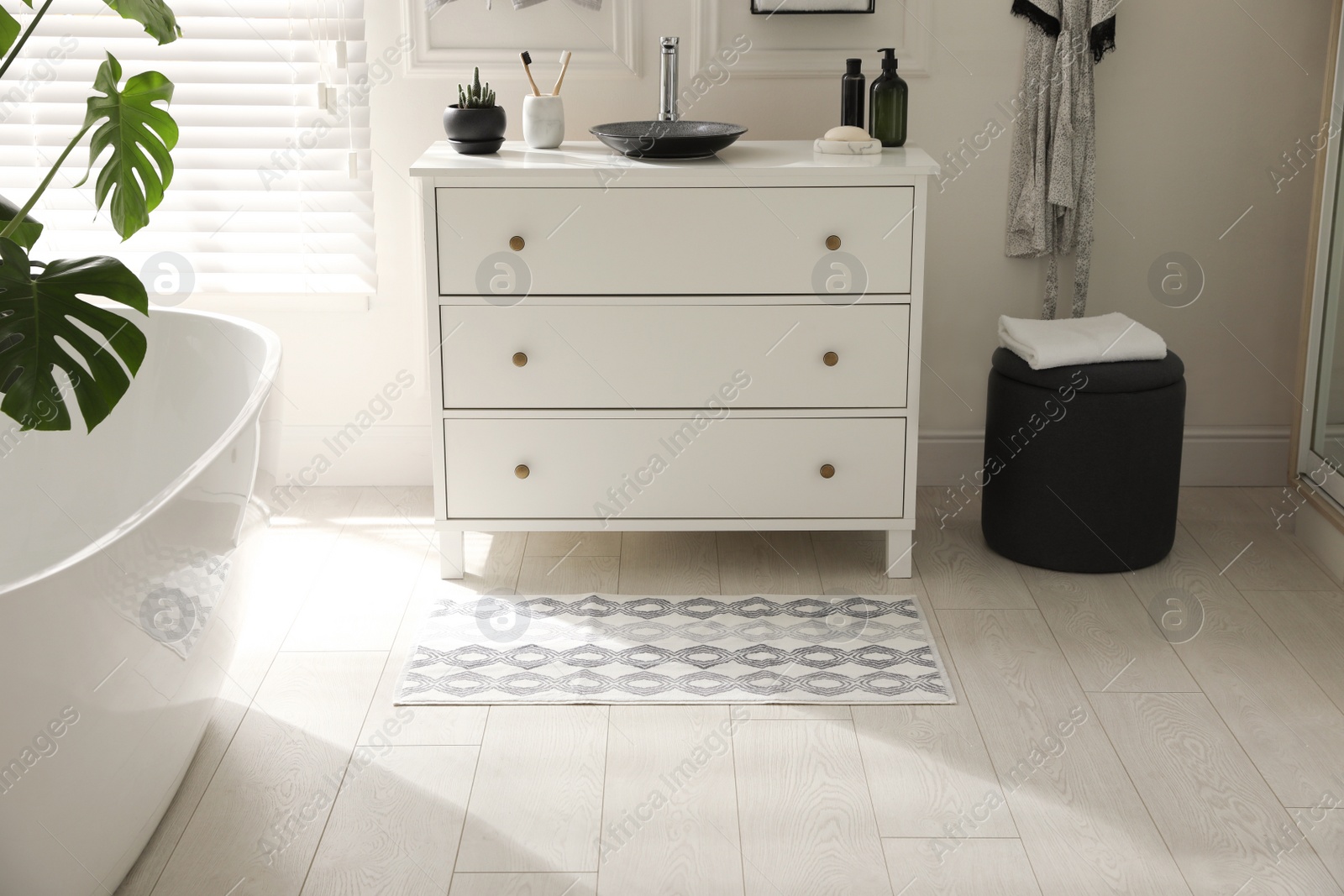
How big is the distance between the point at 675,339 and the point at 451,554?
2.20 ft

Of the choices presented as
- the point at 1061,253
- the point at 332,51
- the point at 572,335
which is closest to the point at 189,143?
the point at 332,51

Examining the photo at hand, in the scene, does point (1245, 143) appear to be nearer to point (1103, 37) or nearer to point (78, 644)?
point (1103, 37)

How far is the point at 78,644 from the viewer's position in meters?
1.42

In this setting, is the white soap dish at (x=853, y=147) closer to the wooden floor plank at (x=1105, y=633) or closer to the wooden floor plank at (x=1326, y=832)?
the wooden floor plank at (x=1105, y=633)

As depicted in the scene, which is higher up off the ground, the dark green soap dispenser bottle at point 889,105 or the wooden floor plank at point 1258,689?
the dark green soap dispenser bottle at point 889,105

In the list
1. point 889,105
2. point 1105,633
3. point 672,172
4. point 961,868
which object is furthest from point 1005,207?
point 961,868

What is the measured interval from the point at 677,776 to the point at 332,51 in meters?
1.89

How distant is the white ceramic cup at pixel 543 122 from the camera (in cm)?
255

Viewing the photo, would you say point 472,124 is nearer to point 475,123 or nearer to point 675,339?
point 475,123

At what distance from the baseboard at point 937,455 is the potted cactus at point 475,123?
91 cm

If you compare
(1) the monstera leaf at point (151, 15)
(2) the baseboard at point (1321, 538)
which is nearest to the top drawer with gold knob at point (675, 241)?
(1) the monstera leaf at point (151, 15)

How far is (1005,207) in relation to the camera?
2969 mm

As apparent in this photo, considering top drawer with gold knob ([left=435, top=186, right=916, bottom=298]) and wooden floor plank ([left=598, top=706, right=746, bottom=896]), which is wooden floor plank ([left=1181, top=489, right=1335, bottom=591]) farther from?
wooden floor plank ([left=598, top=706, right=746, bottom=896])

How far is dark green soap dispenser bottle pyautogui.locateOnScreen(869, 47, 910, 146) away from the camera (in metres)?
2.58
